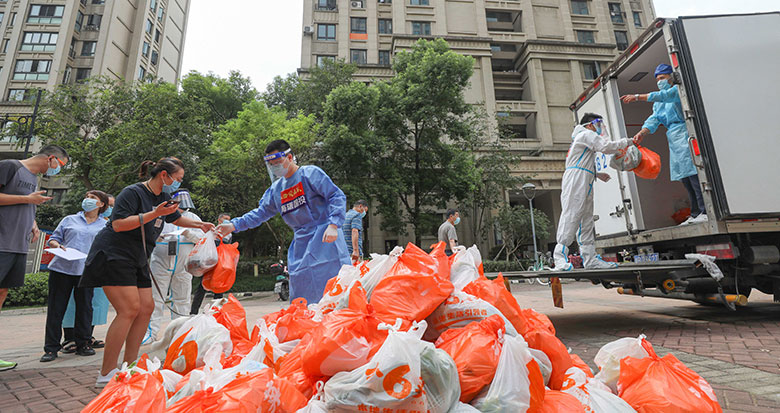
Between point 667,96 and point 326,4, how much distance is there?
29.9 metres

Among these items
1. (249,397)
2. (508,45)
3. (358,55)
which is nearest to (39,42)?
(358,55)

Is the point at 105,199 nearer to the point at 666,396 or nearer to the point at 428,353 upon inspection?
the point at 428,353

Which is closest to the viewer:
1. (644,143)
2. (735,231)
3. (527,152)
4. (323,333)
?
(323,333)

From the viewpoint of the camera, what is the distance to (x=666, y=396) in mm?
1488

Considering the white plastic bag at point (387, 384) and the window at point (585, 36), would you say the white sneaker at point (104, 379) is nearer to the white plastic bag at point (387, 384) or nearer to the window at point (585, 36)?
the white plastic bag at point (387, 384)

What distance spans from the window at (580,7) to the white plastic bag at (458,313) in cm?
3630

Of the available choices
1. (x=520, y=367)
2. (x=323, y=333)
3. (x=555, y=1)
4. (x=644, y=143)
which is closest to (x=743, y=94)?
(x=644, y=143)

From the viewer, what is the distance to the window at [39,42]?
99.0 ft

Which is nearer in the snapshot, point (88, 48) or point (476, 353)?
point (476, 353)

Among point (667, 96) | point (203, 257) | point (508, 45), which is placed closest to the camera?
point (203, 257)

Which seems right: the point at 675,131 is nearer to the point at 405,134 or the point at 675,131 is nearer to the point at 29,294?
the point at 405,134

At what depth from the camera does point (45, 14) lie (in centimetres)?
3117

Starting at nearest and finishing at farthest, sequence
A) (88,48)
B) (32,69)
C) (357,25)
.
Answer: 1. (357,25)
2. (32,69)
3. (88,48)

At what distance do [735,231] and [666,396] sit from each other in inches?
146
